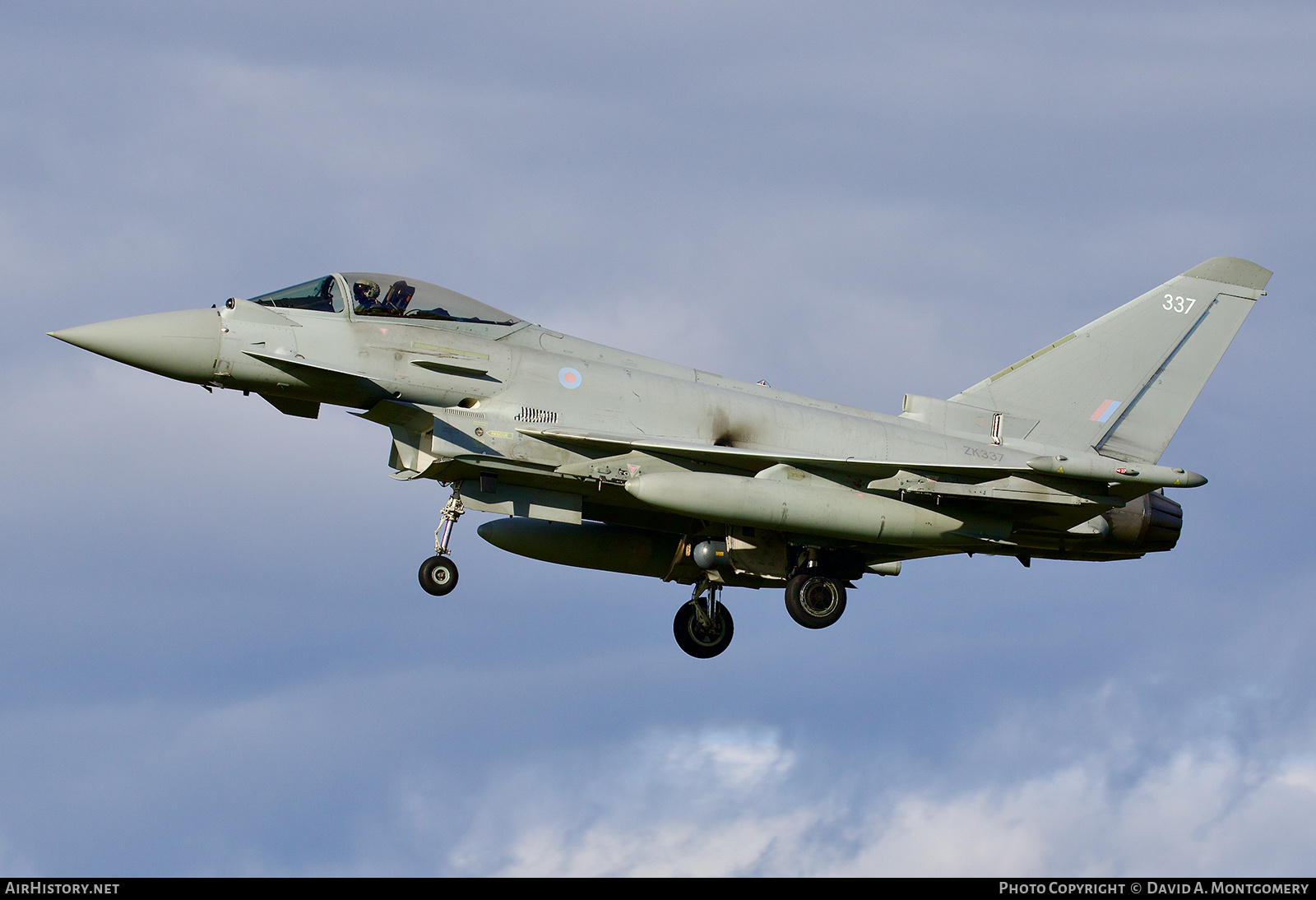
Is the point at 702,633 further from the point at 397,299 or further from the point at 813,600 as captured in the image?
the point at 397,299

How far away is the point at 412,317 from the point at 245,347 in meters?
2.23

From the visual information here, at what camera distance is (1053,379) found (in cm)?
2219

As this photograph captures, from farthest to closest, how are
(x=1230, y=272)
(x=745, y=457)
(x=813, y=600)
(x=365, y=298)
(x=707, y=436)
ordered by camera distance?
(x=1230, y=272) → (x=813, y=600) → (x=707, y=436) → (x=745, y=457) → (x=365, y=298)

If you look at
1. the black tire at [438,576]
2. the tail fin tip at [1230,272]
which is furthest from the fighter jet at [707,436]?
the tail fin tip at [1230,272]

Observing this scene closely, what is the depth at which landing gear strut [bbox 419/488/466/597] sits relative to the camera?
18.5 metres

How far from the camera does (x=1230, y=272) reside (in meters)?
22.8

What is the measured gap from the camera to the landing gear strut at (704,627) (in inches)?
899

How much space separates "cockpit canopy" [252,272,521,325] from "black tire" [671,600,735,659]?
251 inches

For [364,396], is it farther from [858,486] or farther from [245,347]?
[858,486]

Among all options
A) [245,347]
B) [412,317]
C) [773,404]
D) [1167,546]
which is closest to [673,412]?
[773,404]

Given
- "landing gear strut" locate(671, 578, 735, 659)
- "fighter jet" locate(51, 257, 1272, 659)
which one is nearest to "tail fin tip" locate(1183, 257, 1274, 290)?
"fighter jet" locate(51, 257, 1272, 659)

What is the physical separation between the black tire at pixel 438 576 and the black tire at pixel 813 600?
16.4 feet

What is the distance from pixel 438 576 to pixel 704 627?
576 cm

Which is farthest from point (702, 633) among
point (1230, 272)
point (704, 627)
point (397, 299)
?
point (1230, 272)
